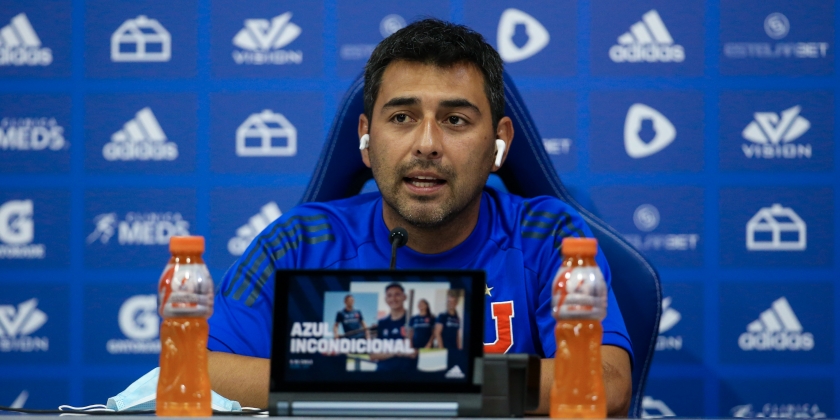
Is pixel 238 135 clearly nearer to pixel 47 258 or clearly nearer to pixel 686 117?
pixel 47 258

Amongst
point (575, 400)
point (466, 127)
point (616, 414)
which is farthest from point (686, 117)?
point (575, 400)

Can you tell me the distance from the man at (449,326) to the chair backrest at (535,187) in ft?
2.67

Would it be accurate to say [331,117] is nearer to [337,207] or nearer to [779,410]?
[337,207]

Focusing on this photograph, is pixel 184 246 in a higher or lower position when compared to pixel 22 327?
higher

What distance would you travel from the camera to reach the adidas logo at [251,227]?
2729 millimetres

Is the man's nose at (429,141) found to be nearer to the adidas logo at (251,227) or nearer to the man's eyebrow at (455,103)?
the man's eyebrow at (455,103)

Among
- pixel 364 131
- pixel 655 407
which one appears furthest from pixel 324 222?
pixel 655 407

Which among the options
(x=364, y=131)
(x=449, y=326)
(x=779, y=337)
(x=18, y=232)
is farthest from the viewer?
(x=18, y=232)

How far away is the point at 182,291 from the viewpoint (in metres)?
1.02

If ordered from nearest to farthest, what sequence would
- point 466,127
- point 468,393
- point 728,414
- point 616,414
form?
point 468,393 < point 616,414 < point 466,127 < point 728,414

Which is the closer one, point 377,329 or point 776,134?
point 377,329

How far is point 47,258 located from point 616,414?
2.03m

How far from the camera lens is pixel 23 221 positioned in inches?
109

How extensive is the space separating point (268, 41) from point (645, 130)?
116cm
